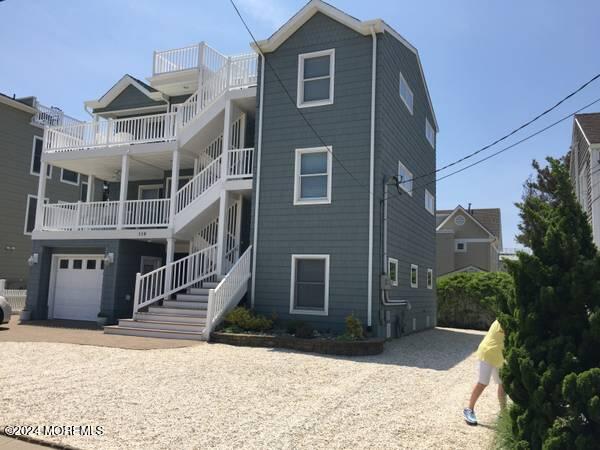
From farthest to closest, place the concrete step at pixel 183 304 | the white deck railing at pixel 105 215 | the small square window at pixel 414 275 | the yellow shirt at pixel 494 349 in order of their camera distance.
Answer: the small square window at pixel 414 275, the white deck railing at pixel 105 215, the concrete step at pixel 183 304, the yellow shirt at pixel 494 349

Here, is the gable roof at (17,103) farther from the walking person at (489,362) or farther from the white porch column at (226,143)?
the walking person at (489,362)

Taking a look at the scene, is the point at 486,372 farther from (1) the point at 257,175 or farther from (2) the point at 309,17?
(2) the point at 309,17

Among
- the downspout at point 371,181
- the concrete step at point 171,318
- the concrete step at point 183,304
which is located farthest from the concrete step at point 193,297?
the downspout at point 371,181

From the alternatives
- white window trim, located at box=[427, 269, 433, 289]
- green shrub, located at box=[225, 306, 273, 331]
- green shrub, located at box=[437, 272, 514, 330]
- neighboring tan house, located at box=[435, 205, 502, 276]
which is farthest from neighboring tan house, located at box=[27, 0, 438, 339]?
neighboring tan house, located at box=[435, 205, 502, 276]

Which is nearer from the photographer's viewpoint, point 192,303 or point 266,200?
point 192,303

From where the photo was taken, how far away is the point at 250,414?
5.82 m

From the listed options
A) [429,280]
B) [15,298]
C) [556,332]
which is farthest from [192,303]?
[15,298]

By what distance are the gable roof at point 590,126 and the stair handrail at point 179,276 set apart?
12.1 metres

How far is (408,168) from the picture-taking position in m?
16.2

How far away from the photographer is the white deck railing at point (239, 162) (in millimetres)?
14719

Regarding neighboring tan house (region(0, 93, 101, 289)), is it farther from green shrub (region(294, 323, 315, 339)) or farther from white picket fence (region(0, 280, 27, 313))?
green shrub (region(294, 323, 315, 339))

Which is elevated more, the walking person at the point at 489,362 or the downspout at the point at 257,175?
the downspout at the point at 257,175

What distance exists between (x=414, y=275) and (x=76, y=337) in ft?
34.2

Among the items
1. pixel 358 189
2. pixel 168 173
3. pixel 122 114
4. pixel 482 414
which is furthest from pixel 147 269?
pixel 482 414
